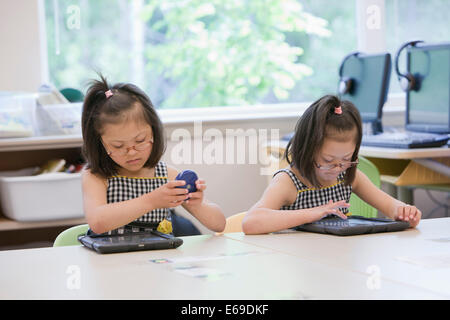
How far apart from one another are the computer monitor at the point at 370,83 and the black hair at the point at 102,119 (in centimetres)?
157

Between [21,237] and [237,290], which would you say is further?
[21,237]

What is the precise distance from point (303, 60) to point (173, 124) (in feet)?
2.97

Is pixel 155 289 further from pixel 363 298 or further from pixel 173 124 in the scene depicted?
pixel 173 124

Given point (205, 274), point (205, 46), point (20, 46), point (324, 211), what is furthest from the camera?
point (205, 46)

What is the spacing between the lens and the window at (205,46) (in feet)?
11.4

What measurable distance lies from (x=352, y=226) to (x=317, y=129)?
1.09ft

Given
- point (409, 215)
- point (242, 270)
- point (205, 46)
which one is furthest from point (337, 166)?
point (205, 46)

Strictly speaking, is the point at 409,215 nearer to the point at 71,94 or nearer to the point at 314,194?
the point at 314,194

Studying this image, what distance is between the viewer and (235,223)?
1.86 meters

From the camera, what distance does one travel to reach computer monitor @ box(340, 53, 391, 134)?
299 centimetres

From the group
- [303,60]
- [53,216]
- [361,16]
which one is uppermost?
[361,16]

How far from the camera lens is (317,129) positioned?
5.63ft

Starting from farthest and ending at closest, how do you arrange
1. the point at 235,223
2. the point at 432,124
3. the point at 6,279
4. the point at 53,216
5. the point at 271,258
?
the point at 432,124 → the point at 53,216 → the point at 235,223 → the point at 271,258 → the point at 6,279
